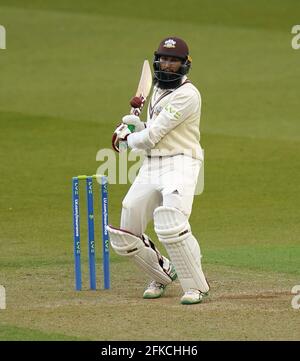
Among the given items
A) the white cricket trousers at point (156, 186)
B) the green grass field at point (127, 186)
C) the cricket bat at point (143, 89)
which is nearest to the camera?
the green grass field at point (127, 186)

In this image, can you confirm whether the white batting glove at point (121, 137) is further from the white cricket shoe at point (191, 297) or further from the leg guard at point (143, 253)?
the white cricket shoe at point (191, 297)

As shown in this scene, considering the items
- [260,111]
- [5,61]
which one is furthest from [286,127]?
[5,61]

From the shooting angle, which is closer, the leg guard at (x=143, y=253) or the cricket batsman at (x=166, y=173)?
the cricket batsman at (x=166, y=173)

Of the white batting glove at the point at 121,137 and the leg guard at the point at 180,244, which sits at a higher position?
the white batting glove at the point at 121,137

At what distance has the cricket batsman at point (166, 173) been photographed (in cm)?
979

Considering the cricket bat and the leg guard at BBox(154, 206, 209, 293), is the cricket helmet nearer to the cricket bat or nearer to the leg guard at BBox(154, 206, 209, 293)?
the cricket bat

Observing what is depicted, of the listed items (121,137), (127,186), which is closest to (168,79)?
(121,137)

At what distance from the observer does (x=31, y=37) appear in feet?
85.9

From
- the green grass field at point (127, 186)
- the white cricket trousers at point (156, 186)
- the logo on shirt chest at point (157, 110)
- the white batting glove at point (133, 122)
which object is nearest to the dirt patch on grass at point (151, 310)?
the green grass field at point (127, 186)

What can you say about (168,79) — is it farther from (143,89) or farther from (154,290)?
(154,290)

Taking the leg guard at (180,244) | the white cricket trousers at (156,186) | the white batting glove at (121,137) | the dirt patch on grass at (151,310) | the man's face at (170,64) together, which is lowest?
the dirt patch on grass at (151,310)

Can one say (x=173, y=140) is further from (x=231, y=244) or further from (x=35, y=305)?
(x=231, y=244)

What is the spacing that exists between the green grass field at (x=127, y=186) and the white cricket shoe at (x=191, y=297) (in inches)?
3.2

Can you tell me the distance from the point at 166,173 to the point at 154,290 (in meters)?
1.01
